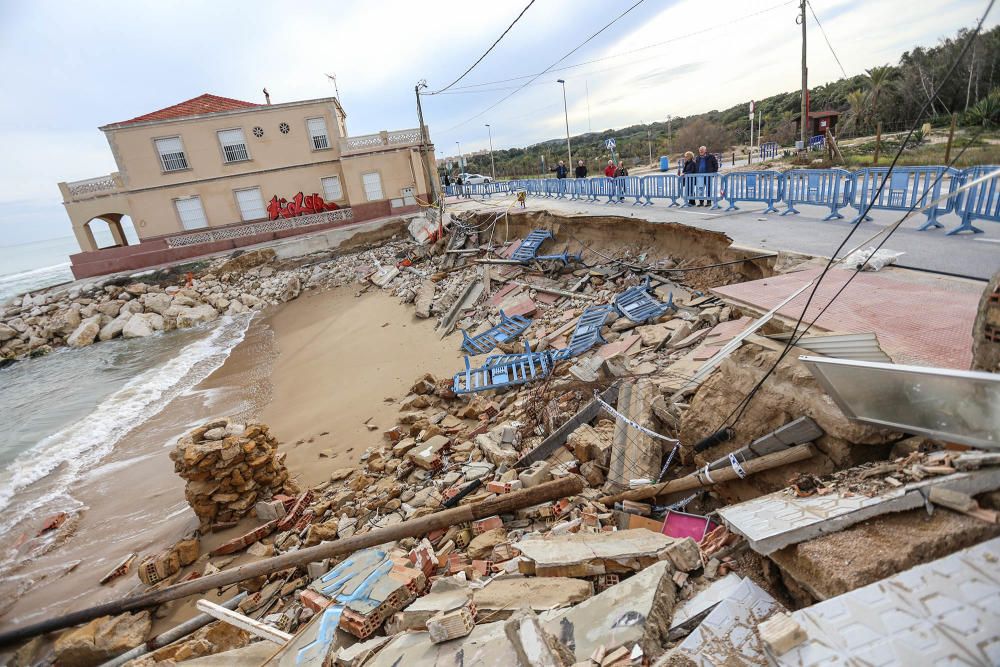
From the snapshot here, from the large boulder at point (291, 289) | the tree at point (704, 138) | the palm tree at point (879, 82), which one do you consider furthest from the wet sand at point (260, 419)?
the tree at point (704, 138)

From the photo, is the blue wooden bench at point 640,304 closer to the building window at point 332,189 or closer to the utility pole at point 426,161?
the utility pole at point 426,161

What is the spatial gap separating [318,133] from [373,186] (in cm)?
436

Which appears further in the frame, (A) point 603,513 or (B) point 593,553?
(A) point 603,513

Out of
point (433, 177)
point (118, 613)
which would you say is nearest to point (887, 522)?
point (118, 613)

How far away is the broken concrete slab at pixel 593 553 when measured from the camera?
3299 millimetres

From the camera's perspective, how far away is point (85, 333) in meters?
19.6

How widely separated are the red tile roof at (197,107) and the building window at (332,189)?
547 cm

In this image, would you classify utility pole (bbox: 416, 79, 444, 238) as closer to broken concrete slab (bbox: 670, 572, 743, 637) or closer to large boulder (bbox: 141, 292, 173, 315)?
large boulder (bbox: 141, 292, 173, 315)

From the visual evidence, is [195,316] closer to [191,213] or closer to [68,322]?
[68,322]

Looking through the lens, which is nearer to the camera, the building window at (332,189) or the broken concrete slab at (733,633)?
the broken concrete slab at (733,633)

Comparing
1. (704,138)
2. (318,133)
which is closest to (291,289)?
(318,133)

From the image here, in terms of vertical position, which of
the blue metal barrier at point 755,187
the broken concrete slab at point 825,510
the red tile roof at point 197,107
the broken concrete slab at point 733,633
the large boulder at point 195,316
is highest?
the red tile roof at point 197,107

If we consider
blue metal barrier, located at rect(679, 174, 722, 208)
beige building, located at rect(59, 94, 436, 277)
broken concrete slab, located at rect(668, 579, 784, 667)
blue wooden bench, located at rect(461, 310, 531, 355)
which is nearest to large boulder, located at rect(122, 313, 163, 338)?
beige building, located at rect(59, 94, 436, 277)

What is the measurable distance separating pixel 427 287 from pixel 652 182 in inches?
321
